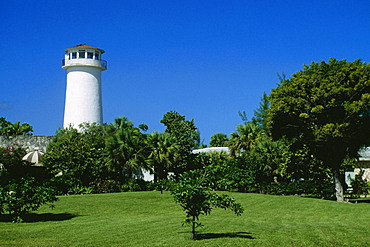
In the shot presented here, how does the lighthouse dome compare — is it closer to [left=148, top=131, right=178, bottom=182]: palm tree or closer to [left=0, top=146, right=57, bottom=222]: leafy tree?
[left=148, top=131, right=178, bottom=182]: palm tree

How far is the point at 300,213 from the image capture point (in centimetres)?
2167

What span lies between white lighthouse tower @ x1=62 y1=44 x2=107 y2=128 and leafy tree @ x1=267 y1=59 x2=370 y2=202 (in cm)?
1674

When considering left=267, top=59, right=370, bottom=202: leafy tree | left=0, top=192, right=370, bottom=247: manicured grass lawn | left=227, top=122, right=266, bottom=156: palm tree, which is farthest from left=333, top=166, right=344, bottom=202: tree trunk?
left=227, top=122, right=266, bottom=156: palm tree

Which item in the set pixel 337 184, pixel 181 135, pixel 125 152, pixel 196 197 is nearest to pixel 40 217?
pixel 196 197

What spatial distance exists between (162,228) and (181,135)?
32428mm

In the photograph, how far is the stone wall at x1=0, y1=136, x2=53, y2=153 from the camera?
3775 centimetres

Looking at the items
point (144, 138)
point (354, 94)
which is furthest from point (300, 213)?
point (144, 138)

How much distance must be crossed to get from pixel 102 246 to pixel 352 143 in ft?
70.9

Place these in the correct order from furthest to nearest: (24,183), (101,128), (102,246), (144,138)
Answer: (101,128), (144,138), (24,183), (102,246)

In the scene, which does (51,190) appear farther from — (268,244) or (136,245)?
(268,244)

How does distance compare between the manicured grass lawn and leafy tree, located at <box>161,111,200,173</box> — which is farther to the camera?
leafy tree, located at <box>161,111,200,173</box>

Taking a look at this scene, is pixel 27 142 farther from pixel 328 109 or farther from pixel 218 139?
pixel 218 139

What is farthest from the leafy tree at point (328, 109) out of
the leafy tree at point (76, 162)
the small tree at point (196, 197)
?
the small tree at point (196, 197)

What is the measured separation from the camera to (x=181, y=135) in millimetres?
46750
